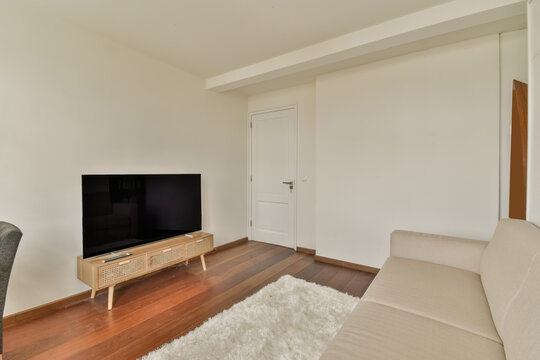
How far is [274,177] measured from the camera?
4184 mm

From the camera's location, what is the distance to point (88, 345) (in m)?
1.76

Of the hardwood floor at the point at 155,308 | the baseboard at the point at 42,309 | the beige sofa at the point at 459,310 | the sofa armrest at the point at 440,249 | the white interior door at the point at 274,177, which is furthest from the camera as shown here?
the white interior door at the point at 274,177

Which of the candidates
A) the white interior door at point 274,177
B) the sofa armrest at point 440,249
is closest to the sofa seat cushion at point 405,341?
the sofa armrest at point 440,249

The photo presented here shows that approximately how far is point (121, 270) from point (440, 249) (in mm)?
2757

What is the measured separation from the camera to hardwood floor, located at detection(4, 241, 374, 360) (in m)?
1.74

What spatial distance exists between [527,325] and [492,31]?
2681 millimetres

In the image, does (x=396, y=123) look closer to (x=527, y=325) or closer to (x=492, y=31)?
(x=492, y=31)

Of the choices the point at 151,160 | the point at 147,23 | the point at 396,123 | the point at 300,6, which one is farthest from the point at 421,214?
the point at 147,23

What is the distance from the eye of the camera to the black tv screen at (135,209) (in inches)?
89.0

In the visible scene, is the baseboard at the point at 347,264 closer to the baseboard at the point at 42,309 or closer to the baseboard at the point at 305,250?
the baseboard at the point at 305,250

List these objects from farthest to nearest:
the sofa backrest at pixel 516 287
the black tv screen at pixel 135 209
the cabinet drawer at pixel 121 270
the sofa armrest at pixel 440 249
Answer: the black tv screen at pixel 135 209 → the cabinet drawer at pixel 121 270 → the sofa armrest at pixel 440 249 → the sofa backrest at pixel 516 287

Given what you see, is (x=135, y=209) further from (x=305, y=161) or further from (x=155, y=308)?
(x=305, y=161)

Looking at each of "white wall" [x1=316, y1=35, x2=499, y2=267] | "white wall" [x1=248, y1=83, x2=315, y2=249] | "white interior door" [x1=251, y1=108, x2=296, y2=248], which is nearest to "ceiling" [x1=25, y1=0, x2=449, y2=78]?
"white wall" [x1=316, y1=35, x2=499, y2=267]

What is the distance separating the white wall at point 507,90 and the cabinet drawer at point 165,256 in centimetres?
331
